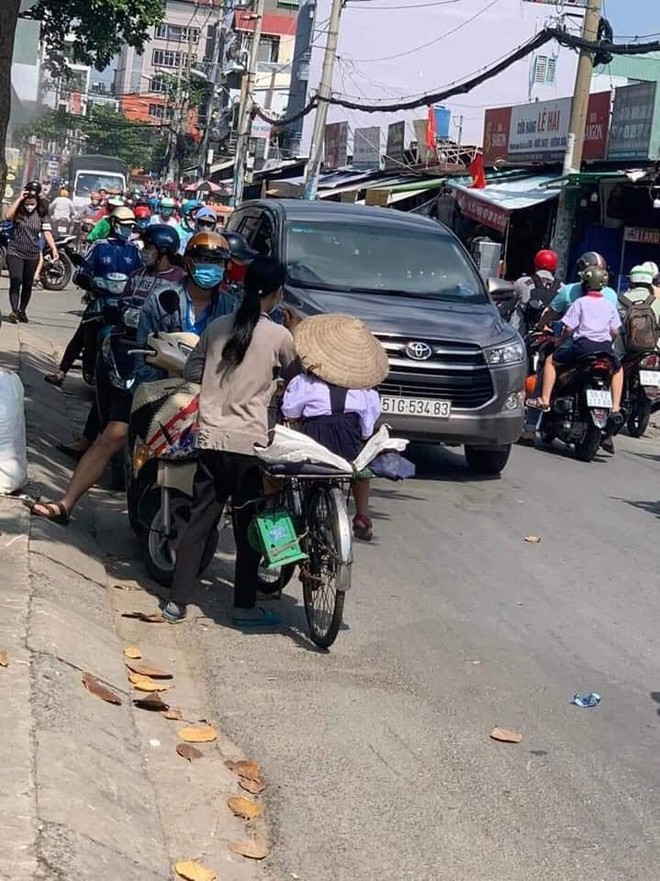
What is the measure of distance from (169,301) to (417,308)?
363 cm

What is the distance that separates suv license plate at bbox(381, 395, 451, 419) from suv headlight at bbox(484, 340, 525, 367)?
0.50 meters

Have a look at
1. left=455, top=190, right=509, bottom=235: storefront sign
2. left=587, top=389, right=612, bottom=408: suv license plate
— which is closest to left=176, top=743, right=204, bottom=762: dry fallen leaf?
left=587, top=389, right=612, bottom=408: suv license plate

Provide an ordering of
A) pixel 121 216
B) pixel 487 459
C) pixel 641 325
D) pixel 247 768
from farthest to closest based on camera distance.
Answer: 1. pixel 641 325
2. pixel 121 216
3. pixel 487 459
4. pixel 247 768

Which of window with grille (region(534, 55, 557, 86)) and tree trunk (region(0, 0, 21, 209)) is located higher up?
window with grille (region(534, 55, 557, 86))

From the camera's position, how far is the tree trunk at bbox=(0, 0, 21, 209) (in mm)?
9664

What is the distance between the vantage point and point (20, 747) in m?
4.26

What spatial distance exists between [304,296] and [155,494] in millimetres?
3733

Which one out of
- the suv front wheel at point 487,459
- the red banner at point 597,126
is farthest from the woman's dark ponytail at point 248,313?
the red banner at point 597,126

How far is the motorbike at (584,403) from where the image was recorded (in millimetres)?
12484

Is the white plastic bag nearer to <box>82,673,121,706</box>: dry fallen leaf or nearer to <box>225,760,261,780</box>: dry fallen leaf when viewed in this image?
<box>82,673,121,706</box>: dry fallen leaf

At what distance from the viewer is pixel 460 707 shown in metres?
5.71

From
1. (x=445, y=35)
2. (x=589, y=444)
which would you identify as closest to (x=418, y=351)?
(x=589, y=444)

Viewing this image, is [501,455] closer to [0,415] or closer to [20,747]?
[0,415]

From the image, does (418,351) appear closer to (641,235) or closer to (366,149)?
(641,235)
